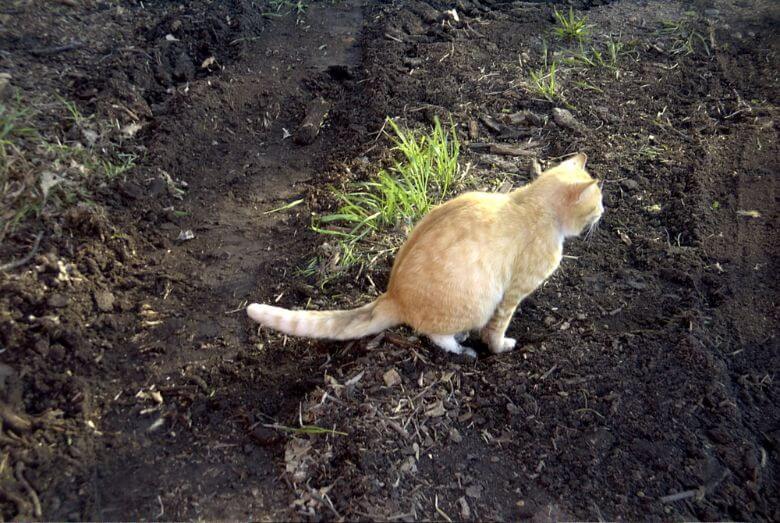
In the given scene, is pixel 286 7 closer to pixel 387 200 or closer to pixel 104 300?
pixel 387 200

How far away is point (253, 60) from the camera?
6.07 metres

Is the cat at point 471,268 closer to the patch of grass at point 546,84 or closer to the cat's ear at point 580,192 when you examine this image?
the cat's ear at point 580,192

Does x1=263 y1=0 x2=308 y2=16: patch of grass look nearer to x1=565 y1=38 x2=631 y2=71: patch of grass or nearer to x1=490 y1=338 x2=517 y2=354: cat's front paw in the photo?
x1=565 y1=38 x2=631 y2=71: patch of grass

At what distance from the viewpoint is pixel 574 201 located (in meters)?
3.51

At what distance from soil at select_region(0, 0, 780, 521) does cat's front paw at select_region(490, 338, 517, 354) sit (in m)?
0.10

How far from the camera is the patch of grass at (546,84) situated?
539 centimetres

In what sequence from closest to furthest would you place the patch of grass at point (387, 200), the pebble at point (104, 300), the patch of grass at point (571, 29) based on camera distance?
the pebble at point (104, 300)
the patch of grass at point (387, 200)
the patch of grass at point (571, 29)

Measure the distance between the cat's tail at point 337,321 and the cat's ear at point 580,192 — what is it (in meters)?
1.28

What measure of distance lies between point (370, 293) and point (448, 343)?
0.72 metres

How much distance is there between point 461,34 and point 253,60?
2.28 m

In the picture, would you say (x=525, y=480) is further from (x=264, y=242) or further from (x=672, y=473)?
(x=264, y=242)

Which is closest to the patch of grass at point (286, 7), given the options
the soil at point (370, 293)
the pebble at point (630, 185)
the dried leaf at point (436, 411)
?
the soil at point (370, 293)

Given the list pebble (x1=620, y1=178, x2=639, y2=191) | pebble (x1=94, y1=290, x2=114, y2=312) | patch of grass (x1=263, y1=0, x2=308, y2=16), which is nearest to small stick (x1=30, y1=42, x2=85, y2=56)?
patch of grass (x1=263, y1=0, x2=308, y2=16)

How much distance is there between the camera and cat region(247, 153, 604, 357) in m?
3.26
